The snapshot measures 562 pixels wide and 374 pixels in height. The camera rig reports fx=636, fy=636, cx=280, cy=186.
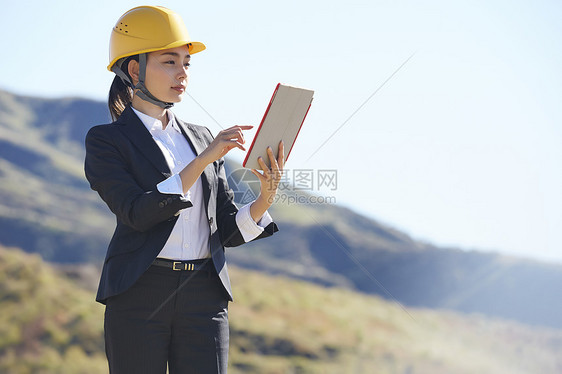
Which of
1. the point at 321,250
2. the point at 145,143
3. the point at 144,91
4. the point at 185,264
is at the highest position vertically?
the point at 321,250

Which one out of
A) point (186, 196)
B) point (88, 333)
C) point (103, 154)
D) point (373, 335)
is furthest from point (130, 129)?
point (373, 335)

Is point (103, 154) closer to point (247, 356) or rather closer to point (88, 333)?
point (88, 333)

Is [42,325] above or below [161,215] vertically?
above

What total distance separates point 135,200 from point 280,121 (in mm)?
695

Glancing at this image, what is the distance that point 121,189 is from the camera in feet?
8.73

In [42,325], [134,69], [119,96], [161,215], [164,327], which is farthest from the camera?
[42,325]

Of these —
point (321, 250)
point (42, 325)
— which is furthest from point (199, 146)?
point (321, 250)

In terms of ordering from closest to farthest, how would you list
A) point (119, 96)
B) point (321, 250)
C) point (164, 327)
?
point (164, 327) < point (119, 96) < point (321, 250)

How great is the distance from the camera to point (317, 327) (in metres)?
20.6

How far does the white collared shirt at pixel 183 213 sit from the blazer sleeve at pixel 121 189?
2.5 inches

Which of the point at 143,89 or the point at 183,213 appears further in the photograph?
the point at 143,89

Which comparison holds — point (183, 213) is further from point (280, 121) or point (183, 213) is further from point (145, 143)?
point (280, 121)

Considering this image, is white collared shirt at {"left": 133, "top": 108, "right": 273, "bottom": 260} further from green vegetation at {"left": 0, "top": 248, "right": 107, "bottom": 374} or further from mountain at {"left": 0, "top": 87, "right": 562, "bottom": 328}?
mountain at {"left": 0, "top": 87, "right": 562, "bottom": 328}

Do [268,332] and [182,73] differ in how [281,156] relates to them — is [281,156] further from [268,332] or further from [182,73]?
[268,332]
